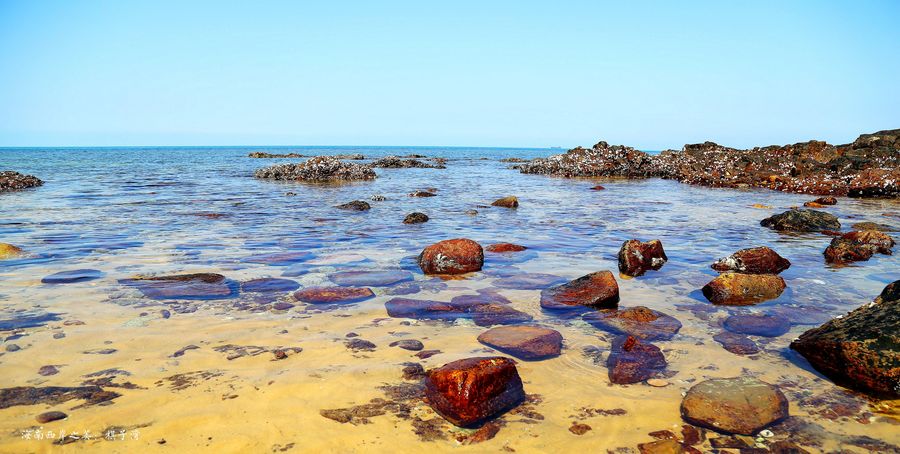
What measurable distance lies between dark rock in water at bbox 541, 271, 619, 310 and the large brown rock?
2807 mm

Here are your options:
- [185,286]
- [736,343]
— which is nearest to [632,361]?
[736,343]

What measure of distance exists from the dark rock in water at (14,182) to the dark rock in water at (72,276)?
1713cm

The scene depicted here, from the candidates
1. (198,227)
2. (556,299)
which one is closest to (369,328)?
(556,299)

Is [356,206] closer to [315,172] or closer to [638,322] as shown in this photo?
[638,322]

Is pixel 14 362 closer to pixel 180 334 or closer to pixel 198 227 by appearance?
pixel 180 334

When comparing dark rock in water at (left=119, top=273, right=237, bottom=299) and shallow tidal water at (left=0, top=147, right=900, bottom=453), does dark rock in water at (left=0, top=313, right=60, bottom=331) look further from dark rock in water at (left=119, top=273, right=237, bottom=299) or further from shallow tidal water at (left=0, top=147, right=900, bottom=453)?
dark rock in water at (left=119, top=273, right=237, bottom=299)

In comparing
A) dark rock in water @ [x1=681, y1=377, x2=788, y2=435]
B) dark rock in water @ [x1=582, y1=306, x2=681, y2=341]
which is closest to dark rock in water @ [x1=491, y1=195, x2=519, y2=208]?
dark rock in water @ [x1=582, y1=306, x2=681, y2=341]

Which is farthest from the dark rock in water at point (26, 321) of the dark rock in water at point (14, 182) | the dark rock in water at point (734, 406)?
the dark rock in water at point (14, 182)

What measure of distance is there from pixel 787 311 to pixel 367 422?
4845mm

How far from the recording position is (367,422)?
10.6ft

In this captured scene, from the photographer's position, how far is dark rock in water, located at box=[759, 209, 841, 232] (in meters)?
11.3

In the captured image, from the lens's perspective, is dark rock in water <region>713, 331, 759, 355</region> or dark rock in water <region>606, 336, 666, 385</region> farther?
dark rock in water <region>713, 331, 759, 355</region>

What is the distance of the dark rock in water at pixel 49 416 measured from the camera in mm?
3113

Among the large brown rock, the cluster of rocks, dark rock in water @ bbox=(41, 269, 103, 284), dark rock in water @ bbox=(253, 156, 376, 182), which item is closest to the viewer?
dark rock in water @ bbox=(41, 269, 103, 284)
